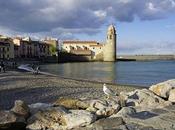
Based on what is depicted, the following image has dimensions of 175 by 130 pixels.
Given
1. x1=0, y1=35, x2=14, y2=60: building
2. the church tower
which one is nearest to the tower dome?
the church tower

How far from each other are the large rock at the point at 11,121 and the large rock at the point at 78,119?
126cm

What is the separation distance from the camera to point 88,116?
35.0 ft

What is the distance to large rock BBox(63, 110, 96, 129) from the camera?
10548 millimetres

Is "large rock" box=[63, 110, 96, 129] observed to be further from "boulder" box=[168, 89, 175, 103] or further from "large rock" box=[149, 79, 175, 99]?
"large rock" box=[149, 79, 175, 99]

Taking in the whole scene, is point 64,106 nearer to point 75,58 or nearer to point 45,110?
point 45,110

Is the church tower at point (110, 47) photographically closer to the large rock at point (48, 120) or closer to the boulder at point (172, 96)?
the boulder at point (172, 96)

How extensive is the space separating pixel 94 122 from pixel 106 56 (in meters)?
159

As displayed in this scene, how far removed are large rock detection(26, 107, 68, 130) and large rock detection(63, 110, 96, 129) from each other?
0.50 ft

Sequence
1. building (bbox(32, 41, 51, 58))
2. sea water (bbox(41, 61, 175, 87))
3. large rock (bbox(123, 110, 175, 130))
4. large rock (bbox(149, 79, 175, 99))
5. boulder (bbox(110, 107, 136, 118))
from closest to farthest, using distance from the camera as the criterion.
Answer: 1. large rock (bbox(123, 110, 175, 130))
2. boulder (bbox(110, 107, 136, 118))
3. large rock (bbox(149, 79, 175, 99))
4. sea water (bbox(41, 61, 175, 87))
5. building (bbox(32, 41, 51, 58))

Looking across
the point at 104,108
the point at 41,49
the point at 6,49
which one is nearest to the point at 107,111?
the point at 104,108

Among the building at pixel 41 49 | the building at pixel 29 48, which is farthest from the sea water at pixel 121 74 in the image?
the building at pixel 41 49

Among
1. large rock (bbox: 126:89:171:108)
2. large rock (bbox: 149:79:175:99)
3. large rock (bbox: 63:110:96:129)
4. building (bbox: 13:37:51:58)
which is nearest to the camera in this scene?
large rock (bbox: 63:110:96:129)

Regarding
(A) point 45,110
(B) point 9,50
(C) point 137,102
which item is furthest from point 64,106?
(B) point 9,50

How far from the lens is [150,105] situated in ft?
42.3
